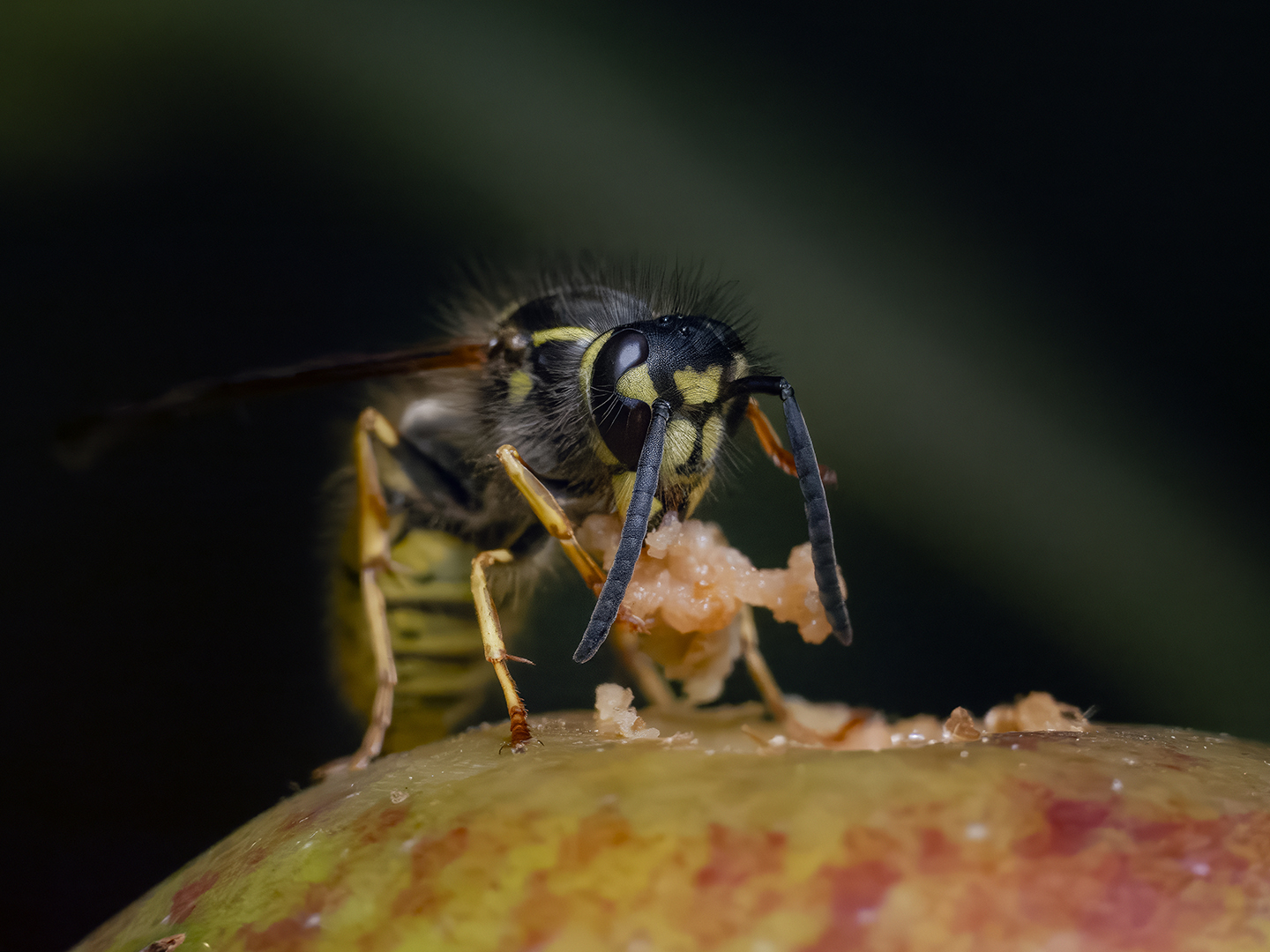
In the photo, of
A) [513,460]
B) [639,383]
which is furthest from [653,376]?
[513,460]

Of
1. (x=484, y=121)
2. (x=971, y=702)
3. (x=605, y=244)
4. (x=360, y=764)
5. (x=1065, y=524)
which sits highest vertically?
(x=484, y=121)

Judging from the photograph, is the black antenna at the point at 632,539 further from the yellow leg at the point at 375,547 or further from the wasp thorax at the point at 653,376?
the yellow leg at the point at 375,547

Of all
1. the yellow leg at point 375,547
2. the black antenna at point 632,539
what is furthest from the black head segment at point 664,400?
the yellow leg at point 375,547

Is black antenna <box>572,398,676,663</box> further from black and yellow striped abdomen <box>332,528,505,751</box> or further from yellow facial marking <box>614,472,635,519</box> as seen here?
black and yellow striped abdomen <box>332,528,505,751</box>

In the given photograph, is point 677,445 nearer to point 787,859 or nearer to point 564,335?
point 564,335

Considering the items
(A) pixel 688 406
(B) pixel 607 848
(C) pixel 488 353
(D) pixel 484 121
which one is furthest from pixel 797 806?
(D) pixel 484 121

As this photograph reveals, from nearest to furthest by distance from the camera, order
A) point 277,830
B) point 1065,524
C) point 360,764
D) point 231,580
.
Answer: point 277,830
point 360,764
point 231,580
point 1065,524

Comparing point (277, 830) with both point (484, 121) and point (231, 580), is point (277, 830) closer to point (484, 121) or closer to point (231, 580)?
point (231, 580)
